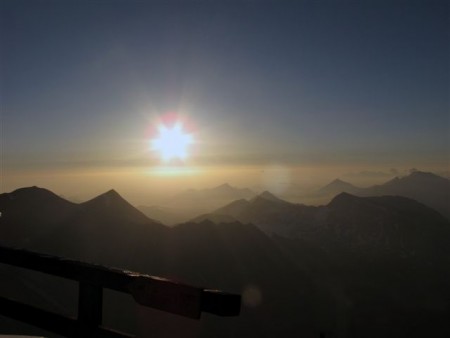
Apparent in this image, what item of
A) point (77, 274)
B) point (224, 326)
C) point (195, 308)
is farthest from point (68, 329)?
point (224, 326)

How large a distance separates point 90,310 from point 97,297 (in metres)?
0.14

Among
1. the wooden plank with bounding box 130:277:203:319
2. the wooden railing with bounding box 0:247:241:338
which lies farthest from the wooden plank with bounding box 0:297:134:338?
the wooden plank with bounding box 130:277:203:319

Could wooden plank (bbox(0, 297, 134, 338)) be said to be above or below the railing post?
below

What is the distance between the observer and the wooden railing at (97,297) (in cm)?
344

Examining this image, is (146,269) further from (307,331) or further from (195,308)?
(195,308)

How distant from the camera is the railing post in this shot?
4148mm

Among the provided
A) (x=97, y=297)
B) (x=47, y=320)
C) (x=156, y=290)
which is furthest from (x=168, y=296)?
(x=47, y=320)

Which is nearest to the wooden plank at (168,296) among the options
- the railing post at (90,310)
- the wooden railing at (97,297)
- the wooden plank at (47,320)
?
the wooden railing at (97,297)

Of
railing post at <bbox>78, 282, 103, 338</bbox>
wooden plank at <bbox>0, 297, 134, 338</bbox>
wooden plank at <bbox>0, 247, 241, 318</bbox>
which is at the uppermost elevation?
wooden plank at <bbox>0, 247, 241, 318</bbox>

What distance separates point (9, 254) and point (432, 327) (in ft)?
697

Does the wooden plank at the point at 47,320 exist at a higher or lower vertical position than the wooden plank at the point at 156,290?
lower

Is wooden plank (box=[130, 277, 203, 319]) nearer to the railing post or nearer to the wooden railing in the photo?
the wooden railing

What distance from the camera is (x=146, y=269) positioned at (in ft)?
610

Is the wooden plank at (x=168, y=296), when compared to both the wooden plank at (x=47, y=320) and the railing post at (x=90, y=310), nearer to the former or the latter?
the wooden plank at (x=47, y=320)
